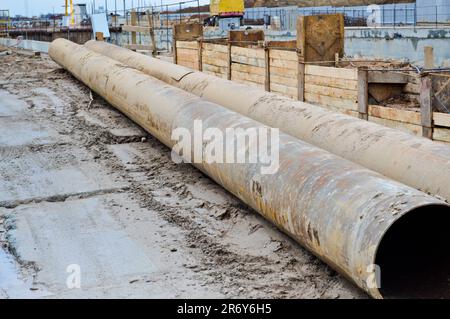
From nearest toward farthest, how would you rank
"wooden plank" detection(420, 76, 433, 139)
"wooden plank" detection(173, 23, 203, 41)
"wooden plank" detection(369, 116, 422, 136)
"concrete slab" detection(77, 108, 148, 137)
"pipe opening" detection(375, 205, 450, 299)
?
"pipe opening" detection(375, 205, 450, 299) < "wooden plank" detection(420, 76, 433, 139) < "wooden plank" detection(369, 116, 422, 136) < "concrete slab" detection(77, 108, 148, 137) < "wooden plank" detection(173, 23, 203, 41)

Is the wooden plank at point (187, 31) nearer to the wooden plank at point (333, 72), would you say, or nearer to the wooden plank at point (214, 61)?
the wooden plank at point (214, 61)

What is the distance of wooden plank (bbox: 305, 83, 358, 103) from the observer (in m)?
10.5

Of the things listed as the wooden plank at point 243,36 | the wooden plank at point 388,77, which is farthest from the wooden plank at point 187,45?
the wooden plank at point 388,77

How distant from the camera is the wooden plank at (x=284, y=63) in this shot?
12.5 m

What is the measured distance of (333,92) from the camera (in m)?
11.0

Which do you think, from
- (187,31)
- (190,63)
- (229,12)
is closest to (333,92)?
(190,63)

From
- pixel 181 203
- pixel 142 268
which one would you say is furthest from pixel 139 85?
pixel 142 268

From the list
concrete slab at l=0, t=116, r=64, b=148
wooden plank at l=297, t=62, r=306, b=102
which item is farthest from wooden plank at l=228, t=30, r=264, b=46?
concrete slab at l=0, t=116, r=64, b=148

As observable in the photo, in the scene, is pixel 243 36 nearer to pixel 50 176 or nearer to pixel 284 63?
pixel 284 63

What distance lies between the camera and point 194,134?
8742mm

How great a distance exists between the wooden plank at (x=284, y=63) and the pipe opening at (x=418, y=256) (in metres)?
6.64

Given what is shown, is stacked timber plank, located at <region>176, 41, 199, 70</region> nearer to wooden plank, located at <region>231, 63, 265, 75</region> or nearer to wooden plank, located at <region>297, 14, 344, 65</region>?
wooden plank, located at <region>231, 63, 265, 75</region>

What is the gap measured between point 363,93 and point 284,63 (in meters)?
2.97

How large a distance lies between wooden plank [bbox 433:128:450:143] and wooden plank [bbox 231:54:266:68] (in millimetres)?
5480
